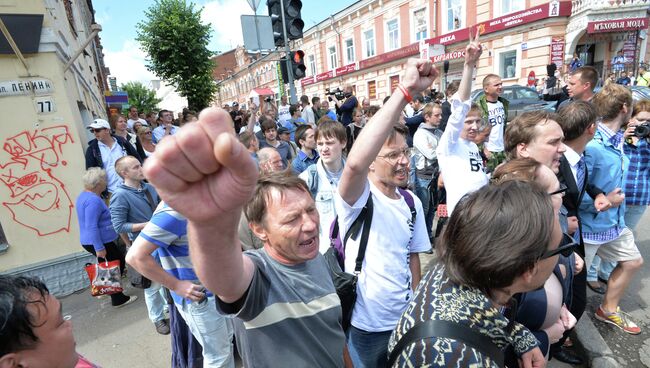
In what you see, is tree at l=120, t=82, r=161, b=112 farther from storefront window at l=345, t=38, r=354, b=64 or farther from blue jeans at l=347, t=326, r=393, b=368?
blue jeans at l=347, t=326, r=393, b=368

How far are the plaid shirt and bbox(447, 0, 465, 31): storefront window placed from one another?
20.0 metres

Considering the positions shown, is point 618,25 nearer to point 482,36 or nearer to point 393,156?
point 482,36

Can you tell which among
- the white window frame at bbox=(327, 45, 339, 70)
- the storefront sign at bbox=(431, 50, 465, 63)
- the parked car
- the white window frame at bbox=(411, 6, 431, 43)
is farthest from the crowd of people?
the white window frame at bbox=(327, 45, 339, 70)

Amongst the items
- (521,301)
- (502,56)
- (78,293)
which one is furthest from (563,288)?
(502,56)

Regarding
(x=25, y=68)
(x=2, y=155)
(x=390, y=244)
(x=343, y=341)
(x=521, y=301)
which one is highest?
(x=25, y=68)

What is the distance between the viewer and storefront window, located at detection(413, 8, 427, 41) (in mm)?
22236

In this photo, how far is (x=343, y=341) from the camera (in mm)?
1459

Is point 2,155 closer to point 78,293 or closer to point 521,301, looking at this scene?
point 78,293

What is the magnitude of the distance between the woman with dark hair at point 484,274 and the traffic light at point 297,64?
6.92 m

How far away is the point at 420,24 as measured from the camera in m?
22.6

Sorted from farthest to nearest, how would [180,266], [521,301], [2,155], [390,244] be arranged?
[2,155]
[180,266]
[390,244]
[521,301]

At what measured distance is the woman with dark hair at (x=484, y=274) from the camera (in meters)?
1.00

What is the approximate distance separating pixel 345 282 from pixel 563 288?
1.07m

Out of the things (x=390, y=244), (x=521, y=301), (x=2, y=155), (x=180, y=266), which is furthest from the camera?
(x=2, y=155)
